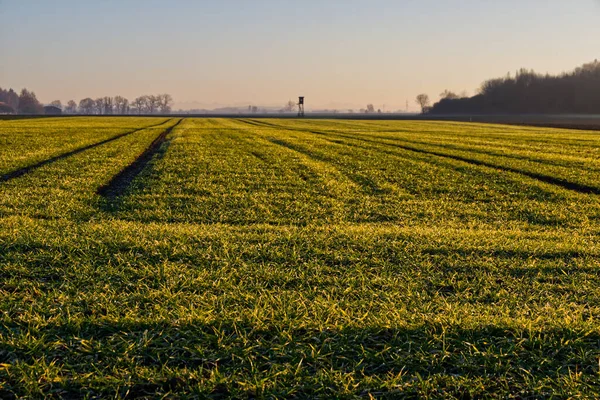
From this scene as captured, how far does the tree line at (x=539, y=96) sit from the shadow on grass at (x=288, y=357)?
175544 mm

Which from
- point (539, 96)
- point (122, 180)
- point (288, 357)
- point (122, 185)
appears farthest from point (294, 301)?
point (539, 96)

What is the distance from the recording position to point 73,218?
9.20m

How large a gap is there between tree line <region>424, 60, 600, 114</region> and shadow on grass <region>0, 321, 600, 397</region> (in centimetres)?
17554

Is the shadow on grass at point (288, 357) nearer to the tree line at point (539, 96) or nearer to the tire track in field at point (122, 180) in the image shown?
the tire track in field at point (122, 180)

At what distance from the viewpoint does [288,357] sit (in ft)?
11.7

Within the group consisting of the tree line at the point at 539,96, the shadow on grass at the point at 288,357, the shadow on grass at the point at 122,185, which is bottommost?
Result: the shadow on grass at the point at 288,357

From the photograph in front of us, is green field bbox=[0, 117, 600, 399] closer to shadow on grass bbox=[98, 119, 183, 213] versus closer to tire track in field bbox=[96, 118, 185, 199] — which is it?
shadow on grass bbox=[98, 119, 183, 213]

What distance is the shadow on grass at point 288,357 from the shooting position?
3.24m

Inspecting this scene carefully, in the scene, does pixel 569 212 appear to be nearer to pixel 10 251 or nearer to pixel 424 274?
pixel 424 274

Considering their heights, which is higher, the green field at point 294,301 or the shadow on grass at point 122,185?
the shadow on grass at point 122,185

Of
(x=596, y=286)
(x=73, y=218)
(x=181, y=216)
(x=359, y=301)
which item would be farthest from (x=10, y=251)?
(x=596, y=286)

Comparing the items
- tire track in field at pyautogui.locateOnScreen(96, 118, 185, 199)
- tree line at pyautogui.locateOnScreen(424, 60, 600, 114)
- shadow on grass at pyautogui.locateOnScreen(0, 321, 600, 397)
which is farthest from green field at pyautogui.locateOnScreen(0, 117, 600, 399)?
tree line at pyautogui.locateOnScreen(424, 60, 600, 114)

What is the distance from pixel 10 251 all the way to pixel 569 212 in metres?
12.5

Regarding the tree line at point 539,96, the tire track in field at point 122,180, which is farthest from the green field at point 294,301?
the tree line at point 539,96
